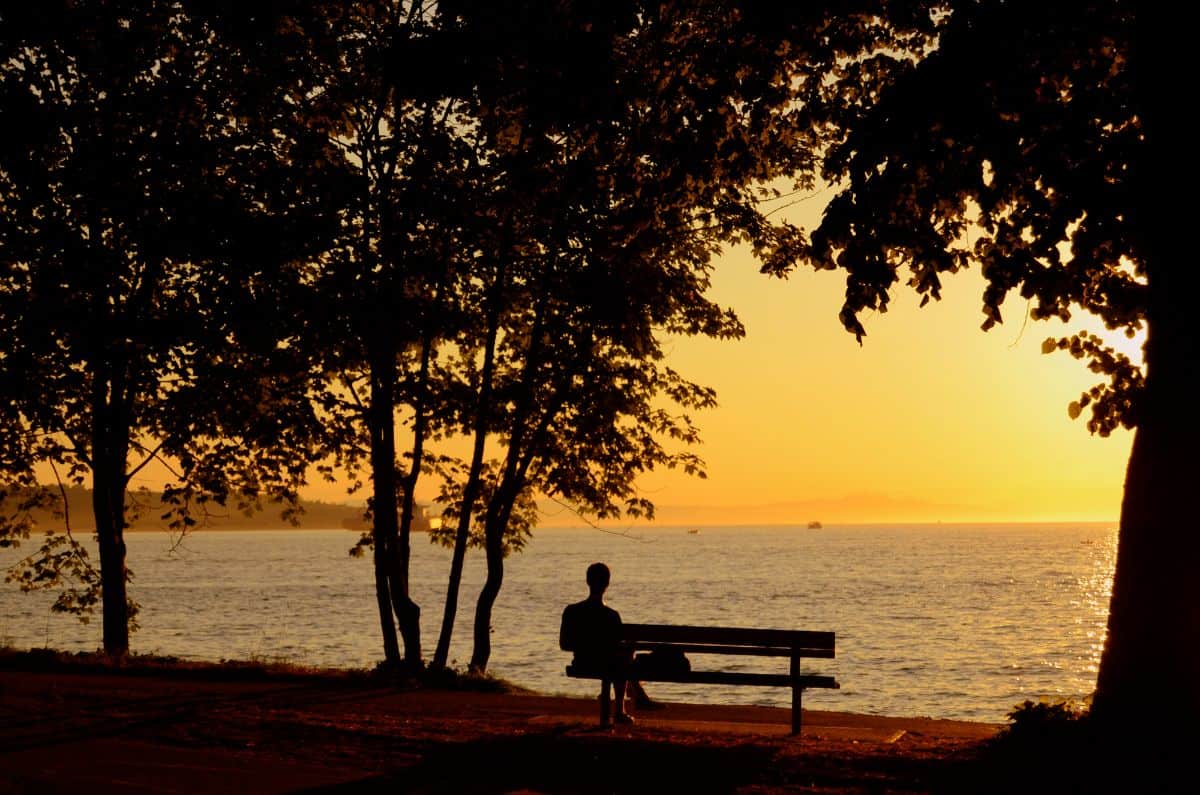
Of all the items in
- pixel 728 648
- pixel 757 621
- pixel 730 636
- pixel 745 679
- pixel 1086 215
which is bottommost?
pixel 757 621

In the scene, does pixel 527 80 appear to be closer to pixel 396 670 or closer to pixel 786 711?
pixel 786 711

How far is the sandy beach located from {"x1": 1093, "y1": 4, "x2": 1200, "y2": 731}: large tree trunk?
145 cm

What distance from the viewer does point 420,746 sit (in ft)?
33.6

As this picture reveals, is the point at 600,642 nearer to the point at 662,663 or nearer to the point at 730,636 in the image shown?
the point at 662,663

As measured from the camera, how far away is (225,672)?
54.6 feet

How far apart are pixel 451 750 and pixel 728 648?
3214mm

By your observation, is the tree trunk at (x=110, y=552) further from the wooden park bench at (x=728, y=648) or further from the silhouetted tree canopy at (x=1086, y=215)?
the silhouetted tree canopy at (x=1086, y=215)

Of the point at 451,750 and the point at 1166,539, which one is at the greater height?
the point at 1166,539

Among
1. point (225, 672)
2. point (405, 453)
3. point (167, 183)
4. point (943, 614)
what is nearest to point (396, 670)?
point (225, 672)

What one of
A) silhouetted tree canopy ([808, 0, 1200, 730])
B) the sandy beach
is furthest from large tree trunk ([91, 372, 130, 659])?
silhouetted tree canopy ([808, 0, 1200, 730])

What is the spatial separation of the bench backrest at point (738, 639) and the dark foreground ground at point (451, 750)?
0.76 m

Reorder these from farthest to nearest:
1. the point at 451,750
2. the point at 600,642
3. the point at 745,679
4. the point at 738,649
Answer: the point at 600,642
the point at 738,649
the point at 745,679
the point at 451,750

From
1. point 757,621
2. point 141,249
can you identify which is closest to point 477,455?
point 141,249

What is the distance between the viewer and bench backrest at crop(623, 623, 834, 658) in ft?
39.0
